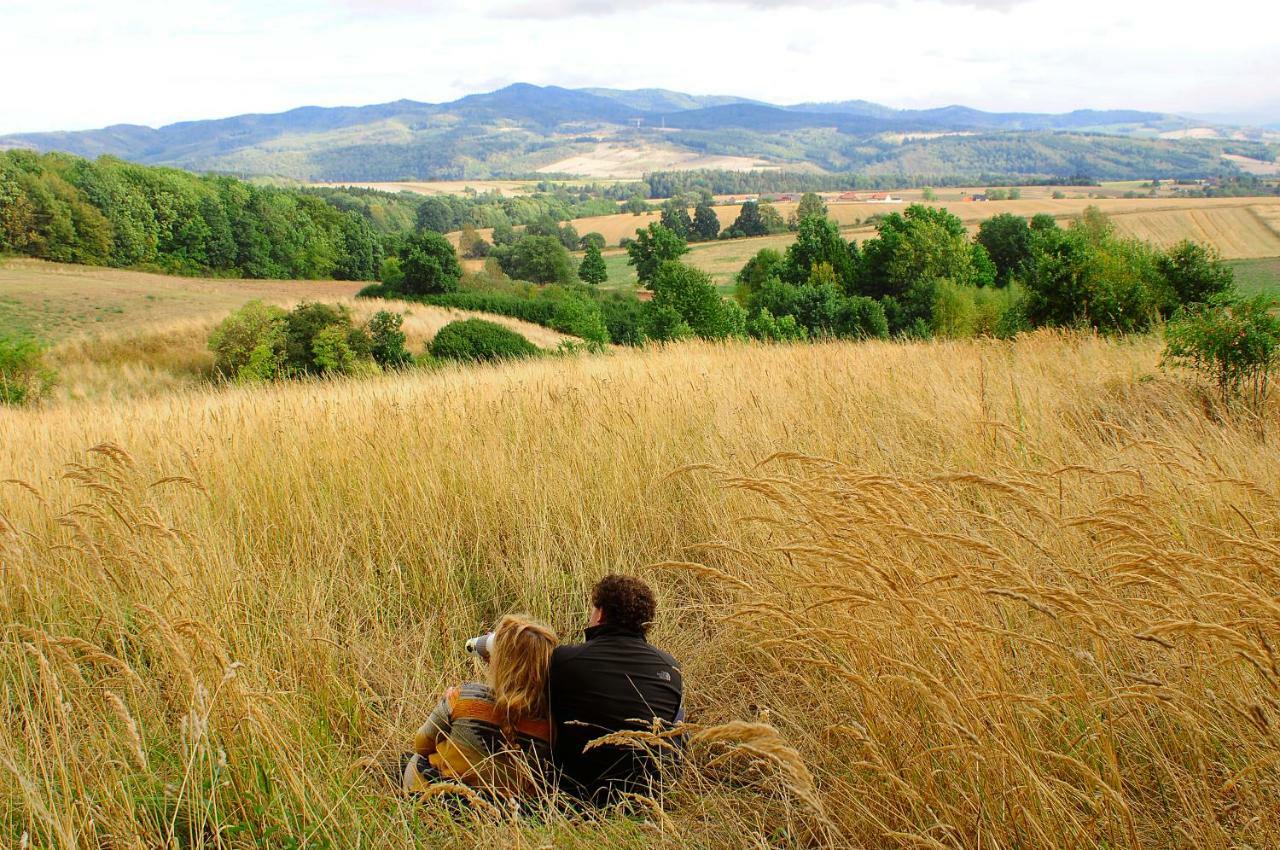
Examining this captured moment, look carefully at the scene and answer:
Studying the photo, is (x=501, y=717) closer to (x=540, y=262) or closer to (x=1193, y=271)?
(x=1193, y=271)

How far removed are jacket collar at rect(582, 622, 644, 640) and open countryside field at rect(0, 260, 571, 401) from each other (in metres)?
27.0

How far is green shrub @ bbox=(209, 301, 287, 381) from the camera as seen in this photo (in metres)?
29.0

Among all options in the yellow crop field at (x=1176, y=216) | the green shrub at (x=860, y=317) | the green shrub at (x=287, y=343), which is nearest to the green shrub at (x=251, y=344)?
the green shrub at (x=287, y=343)

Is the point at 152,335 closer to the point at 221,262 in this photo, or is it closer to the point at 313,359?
the point at 313,359

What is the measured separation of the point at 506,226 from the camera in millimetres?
102625

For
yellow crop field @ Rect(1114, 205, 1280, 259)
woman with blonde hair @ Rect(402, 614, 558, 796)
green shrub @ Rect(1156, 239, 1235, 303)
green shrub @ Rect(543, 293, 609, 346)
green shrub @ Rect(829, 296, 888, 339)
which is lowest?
green shrub @ Rect(543, 293, 609, 346)

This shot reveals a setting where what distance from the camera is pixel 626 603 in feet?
9.46

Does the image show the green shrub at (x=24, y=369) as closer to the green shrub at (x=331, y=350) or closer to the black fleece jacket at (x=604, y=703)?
the green shrub at (x=331, y=350)

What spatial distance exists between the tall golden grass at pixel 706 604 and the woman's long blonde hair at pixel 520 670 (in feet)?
1.42

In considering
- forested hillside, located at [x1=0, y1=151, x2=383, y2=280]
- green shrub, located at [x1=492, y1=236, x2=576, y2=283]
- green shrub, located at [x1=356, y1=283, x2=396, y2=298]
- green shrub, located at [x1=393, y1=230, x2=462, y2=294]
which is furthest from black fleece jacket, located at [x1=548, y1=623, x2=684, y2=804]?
forested hillside, located at [x1=0, y1=151, x2=383, y2=280]

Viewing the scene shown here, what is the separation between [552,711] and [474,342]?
28.8 m

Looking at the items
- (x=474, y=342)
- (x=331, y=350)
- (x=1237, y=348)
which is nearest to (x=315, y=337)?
(x=331, y=350)

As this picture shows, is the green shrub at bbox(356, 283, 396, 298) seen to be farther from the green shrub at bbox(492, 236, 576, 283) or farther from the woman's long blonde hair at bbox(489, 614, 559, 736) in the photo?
the woman's long blonde hair at bbox(489, 614, 559, 736)

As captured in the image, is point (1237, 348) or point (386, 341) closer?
point (1237, 348)
